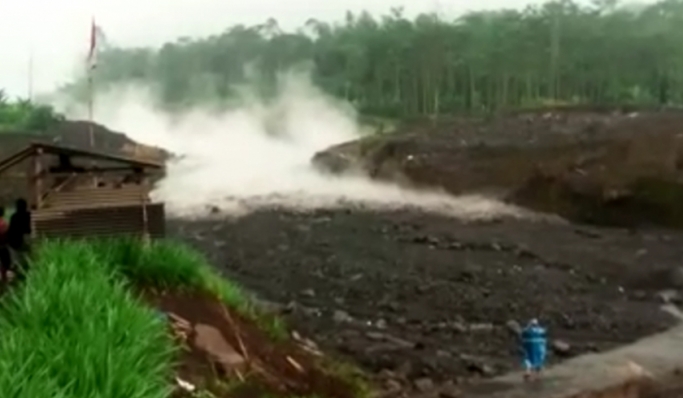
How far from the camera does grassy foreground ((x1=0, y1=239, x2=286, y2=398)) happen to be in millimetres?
5809

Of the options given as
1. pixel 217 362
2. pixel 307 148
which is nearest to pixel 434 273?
pixel 217 362

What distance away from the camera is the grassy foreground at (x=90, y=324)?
229 inches

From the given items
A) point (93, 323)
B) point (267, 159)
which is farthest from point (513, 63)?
point (93, 323)

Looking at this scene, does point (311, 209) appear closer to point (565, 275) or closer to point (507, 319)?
point (565, 275)

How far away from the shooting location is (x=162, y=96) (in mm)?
79312

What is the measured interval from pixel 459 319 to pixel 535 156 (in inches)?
610

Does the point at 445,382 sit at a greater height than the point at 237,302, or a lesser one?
lesser

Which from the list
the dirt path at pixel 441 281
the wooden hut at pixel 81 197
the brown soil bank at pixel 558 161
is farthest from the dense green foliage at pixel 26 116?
the wooden hut at pixel 81 197

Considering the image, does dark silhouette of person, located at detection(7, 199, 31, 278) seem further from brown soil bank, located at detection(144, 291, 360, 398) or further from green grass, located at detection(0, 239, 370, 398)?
brown soil bank, located at detection(144, 291, 360, 398)

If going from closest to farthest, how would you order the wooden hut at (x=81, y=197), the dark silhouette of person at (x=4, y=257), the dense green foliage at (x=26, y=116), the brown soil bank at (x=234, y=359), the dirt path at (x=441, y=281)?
1. the brown soil bank at (x=234, y=359)
2. the dark silhouette of person at (x=4, y=257)
3. the wooden hut at (x=81, y=197)
4. the dirt path at (x=441, y=281)
5. the dense green foliage at (x=26, y=116)

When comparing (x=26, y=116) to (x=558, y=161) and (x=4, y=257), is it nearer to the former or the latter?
(x=558, y=161)

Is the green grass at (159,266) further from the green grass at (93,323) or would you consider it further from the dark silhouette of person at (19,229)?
the dark silhouette of person at (19,229)

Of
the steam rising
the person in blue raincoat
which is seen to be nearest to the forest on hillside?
the steam rising

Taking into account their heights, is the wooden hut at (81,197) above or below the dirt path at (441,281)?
above
